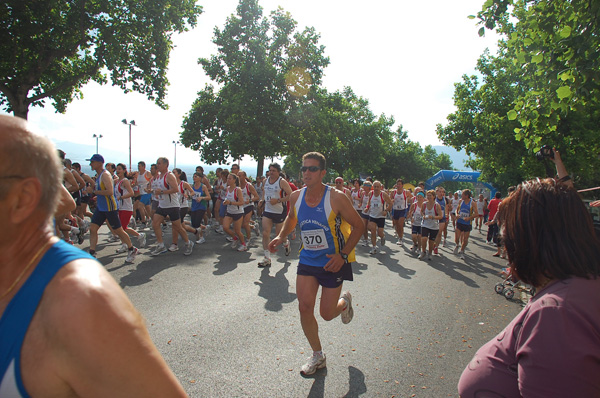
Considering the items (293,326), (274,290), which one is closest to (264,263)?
(274,290)

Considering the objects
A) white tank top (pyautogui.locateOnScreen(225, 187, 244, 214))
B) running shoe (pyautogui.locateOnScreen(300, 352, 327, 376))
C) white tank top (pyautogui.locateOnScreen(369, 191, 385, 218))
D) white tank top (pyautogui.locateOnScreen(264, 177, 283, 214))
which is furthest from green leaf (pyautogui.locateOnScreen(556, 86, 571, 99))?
white tank top (pyautogui.locateOnScreen(225, 187, 244, 214))

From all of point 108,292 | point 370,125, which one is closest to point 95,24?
point 108,292

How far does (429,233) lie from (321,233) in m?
7.33

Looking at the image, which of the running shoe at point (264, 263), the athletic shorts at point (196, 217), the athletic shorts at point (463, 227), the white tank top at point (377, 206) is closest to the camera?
the running shoe at point (264, 263)

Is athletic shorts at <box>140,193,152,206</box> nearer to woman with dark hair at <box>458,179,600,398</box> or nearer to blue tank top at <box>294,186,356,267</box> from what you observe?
blue tank top at <box>294,186,356,267</box>

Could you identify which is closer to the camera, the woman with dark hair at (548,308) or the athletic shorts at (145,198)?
the woman with dark hair at (548,308)

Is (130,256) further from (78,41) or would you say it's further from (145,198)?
(78,41)

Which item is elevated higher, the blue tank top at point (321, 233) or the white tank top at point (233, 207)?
the blue tank top at point (321, 233)

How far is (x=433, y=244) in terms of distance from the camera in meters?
10.5

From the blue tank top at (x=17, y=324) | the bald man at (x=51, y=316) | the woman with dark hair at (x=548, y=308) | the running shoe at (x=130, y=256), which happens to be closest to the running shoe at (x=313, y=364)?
the woman with dark hair at (x=548, y=308)

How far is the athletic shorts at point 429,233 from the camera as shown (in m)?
10.2

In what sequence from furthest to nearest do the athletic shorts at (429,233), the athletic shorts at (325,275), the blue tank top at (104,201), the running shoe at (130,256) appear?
the athletic shorts at (429,233), the running shoe at (130,256), the blue tank top at (104,201), the athletic shorts at (325,275)

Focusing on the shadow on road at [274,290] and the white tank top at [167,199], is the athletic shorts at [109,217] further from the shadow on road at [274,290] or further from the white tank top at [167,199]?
the shadow on road at [274,290]

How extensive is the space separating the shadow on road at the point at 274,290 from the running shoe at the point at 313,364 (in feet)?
5.71
